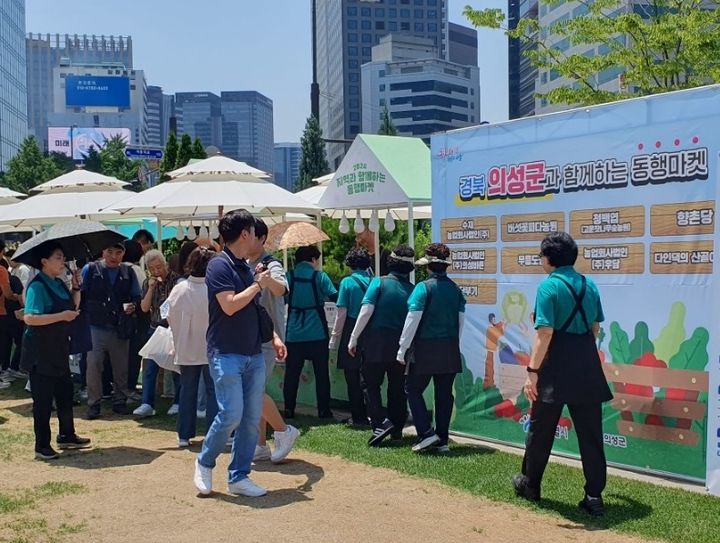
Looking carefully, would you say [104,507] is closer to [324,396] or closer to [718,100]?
[324,396]

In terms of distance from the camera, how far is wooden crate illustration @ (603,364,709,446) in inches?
225

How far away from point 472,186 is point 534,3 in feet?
364

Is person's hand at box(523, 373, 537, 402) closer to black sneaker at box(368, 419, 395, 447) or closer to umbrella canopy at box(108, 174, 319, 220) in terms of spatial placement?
black sneaker at box(368, 419, 395, 447)

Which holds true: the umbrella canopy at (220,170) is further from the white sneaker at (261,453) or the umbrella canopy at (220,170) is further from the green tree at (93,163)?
the green tree at (93,163)

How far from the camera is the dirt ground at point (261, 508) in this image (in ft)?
16.0

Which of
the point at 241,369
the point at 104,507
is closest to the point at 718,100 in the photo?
the point at 241,369

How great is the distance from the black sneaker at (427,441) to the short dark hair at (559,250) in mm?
2153

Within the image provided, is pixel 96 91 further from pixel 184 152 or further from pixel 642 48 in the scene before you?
pixel 642 48

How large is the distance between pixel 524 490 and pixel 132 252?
569 centimetres

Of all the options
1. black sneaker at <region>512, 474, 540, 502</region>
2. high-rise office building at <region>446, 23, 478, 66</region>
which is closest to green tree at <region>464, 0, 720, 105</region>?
black sneaker at <region>512, 474, 540, 502</region>

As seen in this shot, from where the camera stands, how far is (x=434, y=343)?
671cm

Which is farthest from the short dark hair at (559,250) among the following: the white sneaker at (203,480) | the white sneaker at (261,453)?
the white sneaker at (261,453)

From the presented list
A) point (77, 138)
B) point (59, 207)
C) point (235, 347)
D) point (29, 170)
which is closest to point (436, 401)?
point (235, 347)

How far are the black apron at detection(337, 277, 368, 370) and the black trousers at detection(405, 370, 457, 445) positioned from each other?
1199 millimetres
